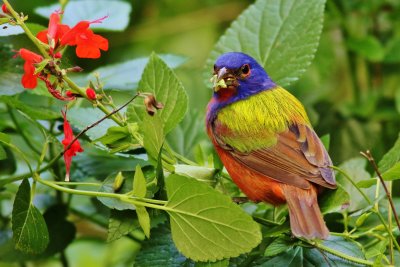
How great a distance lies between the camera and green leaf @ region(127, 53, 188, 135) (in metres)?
1.85

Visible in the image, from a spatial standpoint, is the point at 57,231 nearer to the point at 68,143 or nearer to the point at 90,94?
the point at 68,143

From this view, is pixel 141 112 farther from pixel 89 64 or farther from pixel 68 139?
pixel 89 64

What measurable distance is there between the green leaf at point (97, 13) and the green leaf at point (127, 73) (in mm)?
144

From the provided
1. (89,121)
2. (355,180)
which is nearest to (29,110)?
(89,121)

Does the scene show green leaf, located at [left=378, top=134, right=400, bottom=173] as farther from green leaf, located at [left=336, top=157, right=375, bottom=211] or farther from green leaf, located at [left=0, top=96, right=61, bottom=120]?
green leaf, located at [left=0, top=96, right=61, bottom=120]

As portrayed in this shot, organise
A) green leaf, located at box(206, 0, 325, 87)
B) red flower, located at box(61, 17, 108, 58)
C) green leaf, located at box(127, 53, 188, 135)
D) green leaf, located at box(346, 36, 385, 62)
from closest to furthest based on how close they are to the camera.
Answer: red flower, located at box(61, 17, 108, 58) < green leaf, located at box(127, 53, 188, 135) < green leaf, located at box(206, 0, 325, 87) < green leaf, located at box(346, 36, 385, 62)

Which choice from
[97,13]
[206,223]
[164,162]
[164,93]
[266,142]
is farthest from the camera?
[97,13]

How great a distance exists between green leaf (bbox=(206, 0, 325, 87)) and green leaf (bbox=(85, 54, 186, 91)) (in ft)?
0.59

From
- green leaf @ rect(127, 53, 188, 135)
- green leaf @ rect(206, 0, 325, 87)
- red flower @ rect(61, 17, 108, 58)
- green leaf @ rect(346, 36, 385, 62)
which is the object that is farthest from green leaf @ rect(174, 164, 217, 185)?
green leaf @ rect(346, 36, 385, 62)

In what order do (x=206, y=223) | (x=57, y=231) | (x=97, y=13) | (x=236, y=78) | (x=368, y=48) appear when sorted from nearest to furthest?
(x=206, y=223) < (x=57, y=231) < (x=236, y=78) < (x=97, y=13) < (x=368, y=48)

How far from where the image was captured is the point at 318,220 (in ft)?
5.77

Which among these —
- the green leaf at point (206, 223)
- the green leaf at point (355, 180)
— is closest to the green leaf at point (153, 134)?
the green leaf at point (206, 223)

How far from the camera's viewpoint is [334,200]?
181 cm

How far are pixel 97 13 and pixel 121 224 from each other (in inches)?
45.0
